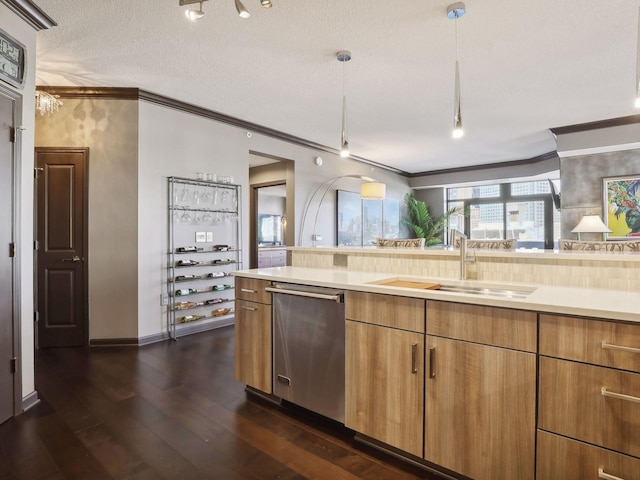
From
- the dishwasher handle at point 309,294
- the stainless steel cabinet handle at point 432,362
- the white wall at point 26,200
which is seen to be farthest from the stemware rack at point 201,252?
the stainless steel cabinet handle at point 432,362

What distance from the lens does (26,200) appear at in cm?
244

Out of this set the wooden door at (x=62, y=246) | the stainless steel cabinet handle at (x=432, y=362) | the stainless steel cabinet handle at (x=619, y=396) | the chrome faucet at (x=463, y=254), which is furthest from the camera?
the wooden door at (x=62, y=246)

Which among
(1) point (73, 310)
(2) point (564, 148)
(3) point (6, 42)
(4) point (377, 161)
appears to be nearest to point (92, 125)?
(3) point (6, 42)

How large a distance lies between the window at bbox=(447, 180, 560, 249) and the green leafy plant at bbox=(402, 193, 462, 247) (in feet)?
1.19

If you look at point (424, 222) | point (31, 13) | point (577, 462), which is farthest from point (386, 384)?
point (424, 222)

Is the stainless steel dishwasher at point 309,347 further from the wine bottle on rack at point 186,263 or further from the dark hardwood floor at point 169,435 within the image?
the wine bottle on rack at point 186,263

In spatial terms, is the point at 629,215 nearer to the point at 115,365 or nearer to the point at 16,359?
the point at 115,365

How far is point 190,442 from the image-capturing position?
6.47 ft

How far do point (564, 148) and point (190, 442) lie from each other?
5.79 metres

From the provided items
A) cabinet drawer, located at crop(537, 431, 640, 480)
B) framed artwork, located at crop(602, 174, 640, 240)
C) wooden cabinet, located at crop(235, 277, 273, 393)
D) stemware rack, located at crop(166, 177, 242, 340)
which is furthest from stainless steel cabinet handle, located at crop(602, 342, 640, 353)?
framed artwork, located at crop(602, 174, 640, 240)

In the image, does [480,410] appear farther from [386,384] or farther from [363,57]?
[363,57]

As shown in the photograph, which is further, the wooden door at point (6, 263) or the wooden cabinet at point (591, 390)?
the wooden door at point (6, 263)

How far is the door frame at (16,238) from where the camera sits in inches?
89.7

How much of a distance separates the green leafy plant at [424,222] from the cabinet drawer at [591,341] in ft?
22.8
